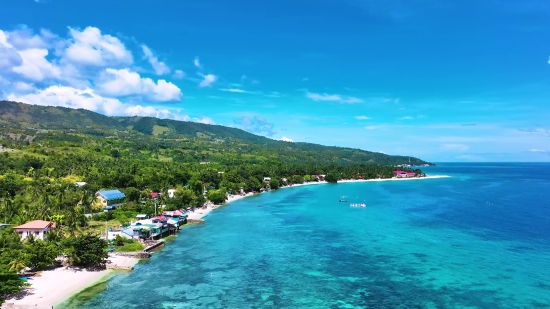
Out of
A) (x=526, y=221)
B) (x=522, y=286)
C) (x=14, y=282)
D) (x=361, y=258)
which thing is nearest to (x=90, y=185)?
(x=14, y=282)

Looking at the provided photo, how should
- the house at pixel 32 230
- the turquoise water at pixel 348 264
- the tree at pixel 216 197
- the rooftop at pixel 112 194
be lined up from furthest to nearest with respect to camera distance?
the tree at pixel 216 197 < the rooftop at pixel 112 194 < the house at pixel 32 230 < the turquoise water at pixel 348 264

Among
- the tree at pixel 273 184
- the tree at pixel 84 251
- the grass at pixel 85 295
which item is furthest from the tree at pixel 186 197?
the tree at pixel 273 184

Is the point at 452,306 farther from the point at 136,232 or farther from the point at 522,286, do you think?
the point at 136,232

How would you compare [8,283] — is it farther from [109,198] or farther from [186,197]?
[186,197]

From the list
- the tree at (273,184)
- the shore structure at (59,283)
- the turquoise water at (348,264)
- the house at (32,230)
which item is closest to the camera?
the shore structure at (59,283)

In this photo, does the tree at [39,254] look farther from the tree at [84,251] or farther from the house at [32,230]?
the house at [32,230]

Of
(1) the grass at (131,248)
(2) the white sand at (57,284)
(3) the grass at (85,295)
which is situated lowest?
(3) the grass at (85,295)
